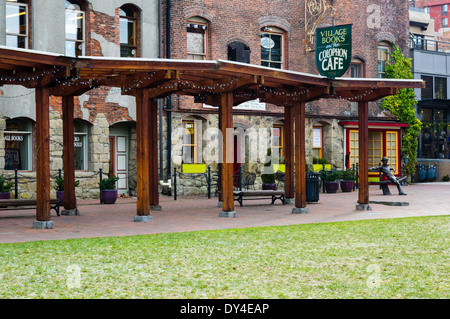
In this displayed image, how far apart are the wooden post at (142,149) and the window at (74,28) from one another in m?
6.75

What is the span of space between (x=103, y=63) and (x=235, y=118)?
10.9m

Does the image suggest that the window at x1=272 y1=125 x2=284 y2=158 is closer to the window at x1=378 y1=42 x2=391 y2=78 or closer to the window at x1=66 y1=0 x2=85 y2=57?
the window at x1=378 y1=42 x2=391 y2=78

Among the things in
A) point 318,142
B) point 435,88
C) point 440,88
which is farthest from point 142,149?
point 440,88

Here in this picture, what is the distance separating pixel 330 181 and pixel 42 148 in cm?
1283

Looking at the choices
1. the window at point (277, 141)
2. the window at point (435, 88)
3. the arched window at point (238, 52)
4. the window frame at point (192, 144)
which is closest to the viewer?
the window frame at point (192, 144)

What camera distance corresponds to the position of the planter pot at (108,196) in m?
17.4

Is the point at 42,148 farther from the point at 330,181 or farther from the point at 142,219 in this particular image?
the point at 330,181

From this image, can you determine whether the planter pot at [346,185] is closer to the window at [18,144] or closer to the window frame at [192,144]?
the window frame at [192,144]

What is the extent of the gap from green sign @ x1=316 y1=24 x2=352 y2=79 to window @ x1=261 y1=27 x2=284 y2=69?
633 centimetres

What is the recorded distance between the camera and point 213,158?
21.4 m

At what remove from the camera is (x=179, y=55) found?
67.6 ft

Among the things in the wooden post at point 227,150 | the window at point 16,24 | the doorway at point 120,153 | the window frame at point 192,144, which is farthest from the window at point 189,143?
the wooden post at point 227,150

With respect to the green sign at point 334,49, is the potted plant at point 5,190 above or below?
below
